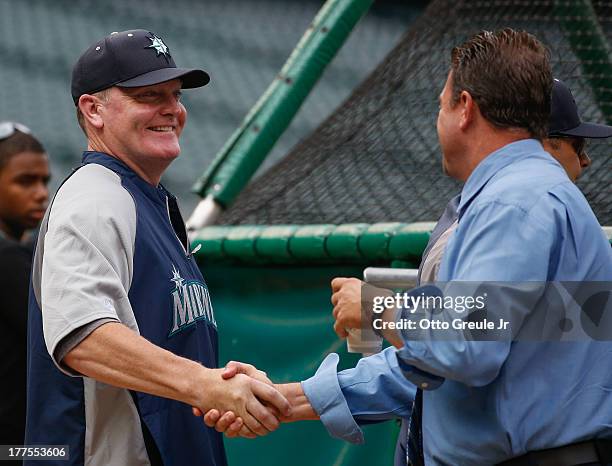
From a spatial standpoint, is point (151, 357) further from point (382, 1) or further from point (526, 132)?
point (382, 1)

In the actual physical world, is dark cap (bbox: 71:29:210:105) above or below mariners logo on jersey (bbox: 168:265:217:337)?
above

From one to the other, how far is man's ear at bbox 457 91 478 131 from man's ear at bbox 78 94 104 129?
39.8 inches

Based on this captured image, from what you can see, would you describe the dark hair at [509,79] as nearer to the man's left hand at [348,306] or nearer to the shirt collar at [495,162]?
the shirt collar at [495,162]

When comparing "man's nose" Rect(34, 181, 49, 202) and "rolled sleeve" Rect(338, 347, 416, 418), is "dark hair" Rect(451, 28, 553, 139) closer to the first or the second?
"rolled sleeve" Rect(338, 347, 416, 418)

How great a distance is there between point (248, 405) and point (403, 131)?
169cm

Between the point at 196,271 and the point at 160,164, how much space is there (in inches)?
11.5

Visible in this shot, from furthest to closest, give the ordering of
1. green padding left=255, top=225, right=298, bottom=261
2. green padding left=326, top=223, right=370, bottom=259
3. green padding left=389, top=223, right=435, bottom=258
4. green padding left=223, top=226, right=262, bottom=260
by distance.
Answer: green padding left=223, top=226, right=262, bottom=260
green padding left=255, top=225, right=298, bottom=261
green padding left=326, top=223, right=370, bottom=259
green padding left=389, top=223, right=435, bottom=258

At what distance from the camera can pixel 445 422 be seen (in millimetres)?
2336

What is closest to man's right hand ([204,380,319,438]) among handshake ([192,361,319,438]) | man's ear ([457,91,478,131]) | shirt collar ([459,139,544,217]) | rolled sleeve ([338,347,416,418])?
handshake ([192,361,319,438])

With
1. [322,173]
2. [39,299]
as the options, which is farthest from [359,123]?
[39,299]

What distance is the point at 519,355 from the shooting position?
227 centimetres

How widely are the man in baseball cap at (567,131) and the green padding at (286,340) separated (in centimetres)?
89

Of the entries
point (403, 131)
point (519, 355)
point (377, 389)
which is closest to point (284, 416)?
point (377, 389)

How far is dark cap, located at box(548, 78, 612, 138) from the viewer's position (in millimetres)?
2965
